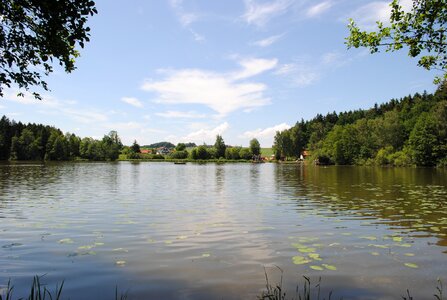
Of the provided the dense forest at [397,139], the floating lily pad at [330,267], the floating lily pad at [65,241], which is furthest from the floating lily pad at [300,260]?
the dense forest at [397,139]

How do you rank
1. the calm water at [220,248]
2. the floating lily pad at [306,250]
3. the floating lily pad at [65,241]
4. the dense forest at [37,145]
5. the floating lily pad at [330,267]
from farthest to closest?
the dense forest at [37,145] → the floating lily pad at [65,241] → the floating lily pad at [306,250] → the floating lily pad at [330,267] → the calm water at [220,248]

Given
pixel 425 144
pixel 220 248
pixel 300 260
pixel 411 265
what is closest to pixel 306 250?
pixel 300 260

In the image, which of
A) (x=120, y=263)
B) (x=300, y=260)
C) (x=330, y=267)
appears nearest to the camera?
(x=330, y=267)

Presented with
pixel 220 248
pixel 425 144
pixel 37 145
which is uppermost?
pixel 37 145

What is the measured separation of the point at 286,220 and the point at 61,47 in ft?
47.4

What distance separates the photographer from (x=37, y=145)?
535 ft

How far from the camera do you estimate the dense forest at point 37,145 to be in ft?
527

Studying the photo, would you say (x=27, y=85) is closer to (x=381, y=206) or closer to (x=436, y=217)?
(x=436, y=217)

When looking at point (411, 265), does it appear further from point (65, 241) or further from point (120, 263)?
point (65, 241)

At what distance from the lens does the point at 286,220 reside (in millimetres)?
19453

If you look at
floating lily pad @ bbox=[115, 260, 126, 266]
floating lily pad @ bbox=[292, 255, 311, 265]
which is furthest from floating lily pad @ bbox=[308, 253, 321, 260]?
floating lily pad @ bbox=[115, 260, 126, 266]

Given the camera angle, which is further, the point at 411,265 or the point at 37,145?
the point at 37,145

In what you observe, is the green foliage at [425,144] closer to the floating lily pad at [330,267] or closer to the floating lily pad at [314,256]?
the floating lily pad at [314,256]

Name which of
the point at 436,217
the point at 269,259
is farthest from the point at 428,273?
the point at 436,217
